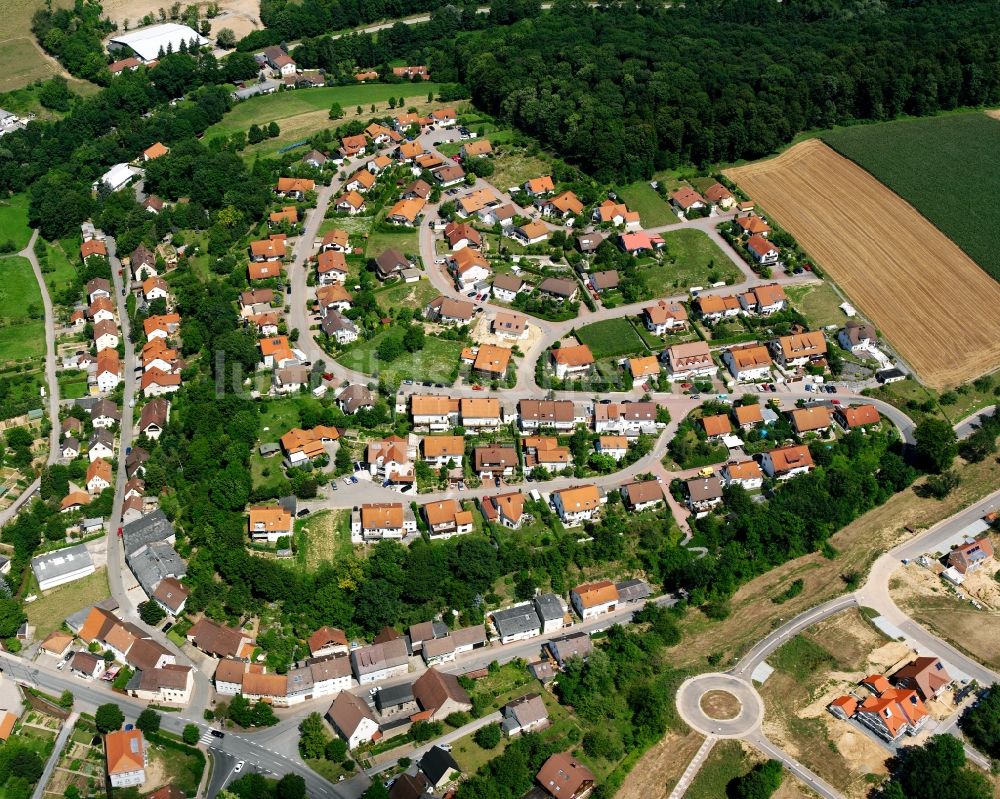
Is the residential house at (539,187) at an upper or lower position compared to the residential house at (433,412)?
upper

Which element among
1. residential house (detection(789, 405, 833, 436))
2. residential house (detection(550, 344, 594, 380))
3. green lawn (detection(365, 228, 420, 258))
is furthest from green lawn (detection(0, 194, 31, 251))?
residential house (detection(789, 405, 833, 436))

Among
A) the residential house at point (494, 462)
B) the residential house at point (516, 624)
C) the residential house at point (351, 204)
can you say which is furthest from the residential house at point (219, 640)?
the residential house at point (351, 204)

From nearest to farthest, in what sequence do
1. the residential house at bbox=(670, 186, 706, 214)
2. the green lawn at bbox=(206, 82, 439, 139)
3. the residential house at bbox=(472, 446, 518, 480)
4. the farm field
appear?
the residential house at bbox=(472, 446, 518, 480)
the farm field
the residential house at bbox=(670, 186, 706, 214)
the green lawn at bbox=(206, 82, 439, 139)

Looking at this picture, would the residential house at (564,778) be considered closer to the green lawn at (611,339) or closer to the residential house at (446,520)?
the residential house at (446,520)

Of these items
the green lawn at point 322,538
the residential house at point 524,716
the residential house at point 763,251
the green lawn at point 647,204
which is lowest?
the residential house at point 524,716

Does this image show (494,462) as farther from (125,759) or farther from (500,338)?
(125,759)

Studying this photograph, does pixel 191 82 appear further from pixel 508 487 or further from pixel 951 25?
pixel 951 25

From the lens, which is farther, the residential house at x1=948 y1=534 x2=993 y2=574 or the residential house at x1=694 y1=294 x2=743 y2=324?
the residential house at x1=694 y1=294 x2=743 y2=324

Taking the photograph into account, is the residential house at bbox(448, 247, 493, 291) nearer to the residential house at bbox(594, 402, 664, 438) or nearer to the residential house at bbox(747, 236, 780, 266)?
the residential house at bbox(594, 402, 664, 438)
